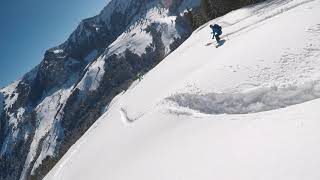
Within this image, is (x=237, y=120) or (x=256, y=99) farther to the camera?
(x=256, y=99)

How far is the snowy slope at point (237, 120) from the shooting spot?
13531 mm

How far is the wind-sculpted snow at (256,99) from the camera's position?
17.3m

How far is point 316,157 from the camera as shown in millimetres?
11586

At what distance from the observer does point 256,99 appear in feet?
62.7

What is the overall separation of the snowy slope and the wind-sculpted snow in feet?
0.17

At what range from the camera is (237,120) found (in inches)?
729

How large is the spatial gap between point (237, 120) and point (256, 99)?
5.75 ft

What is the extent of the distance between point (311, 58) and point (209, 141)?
7.72 m

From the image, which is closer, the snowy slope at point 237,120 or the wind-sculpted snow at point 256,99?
the snowy slope at point 237,120

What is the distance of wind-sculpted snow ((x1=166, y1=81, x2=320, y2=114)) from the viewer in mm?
17297

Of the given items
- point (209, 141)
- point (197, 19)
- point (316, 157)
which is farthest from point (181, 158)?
point (197, 19)

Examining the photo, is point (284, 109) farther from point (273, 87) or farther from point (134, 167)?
point (134, 167)

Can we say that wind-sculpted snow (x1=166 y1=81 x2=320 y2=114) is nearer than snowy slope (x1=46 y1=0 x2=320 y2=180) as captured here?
No

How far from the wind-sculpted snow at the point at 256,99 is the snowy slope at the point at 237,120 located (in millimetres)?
52
